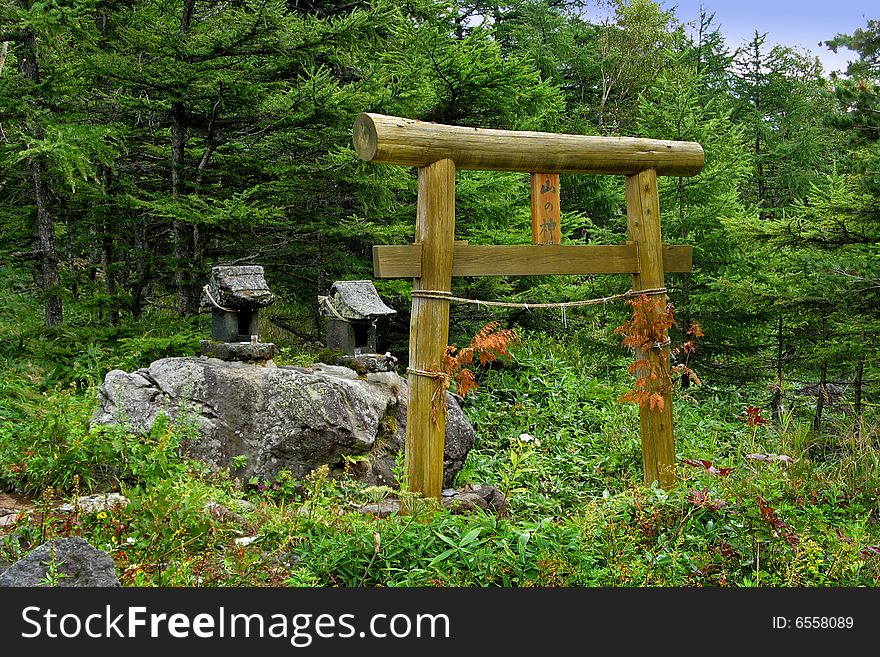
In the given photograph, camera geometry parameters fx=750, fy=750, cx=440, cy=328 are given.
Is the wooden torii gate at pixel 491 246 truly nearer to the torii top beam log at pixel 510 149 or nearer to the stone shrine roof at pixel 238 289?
the torii top beam log at pixel 510 149

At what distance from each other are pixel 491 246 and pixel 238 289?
8.15 ft

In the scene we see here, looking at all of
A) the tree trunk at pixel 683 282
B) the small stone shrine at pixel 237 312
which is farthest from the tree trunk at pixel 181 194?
the tree trunk at pixel 683 282

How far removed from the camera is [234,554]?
14.0 feet

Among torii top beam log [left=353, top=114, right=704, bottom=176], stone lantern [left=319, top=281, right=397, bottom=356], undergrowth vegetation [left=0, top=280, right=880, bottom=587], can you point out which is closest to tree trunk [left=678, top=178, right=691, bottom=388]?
undergrowth vegetation [left=0, top=280, right=880, bottom=587]

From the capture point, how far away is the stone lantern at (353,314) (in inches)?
283

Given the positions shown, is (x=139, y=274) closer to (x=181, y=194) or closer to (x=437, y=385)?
(x=181, y=194)

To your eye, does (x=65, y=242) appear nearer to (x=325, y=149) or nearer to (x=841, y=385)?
(x=325, y=149)

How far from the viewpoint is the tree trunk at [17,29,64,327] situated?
7.57 metres

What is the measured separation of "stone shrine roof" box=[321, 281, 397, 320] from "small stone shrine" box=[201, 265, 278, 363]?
64 centimetres

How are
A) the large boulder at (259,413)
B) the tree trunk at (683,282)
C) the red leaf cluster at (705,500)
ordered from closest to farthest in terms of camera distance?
1. the red leaf cluster at (705,500)
2. the large boulder at (259,413)
3. the tree trunk at (683,282)

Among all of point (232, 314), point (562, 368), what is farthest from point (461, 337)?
point (232, 314)

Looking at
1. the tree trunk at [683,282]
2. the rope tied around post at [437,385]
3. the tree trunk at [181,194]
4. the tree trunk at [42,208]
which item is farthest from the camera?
the tree trunk at [683,282]

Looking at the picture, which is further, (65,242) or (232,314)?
(65,242)

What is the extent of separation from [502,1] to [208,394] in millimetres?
9764
